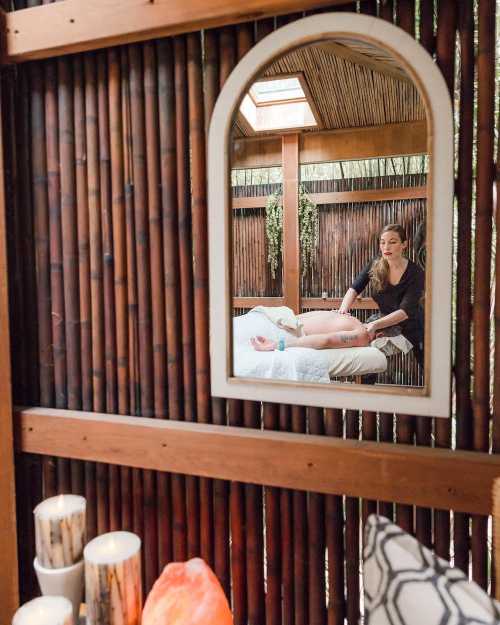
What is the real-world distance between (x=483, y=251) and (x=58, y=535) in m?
1.24

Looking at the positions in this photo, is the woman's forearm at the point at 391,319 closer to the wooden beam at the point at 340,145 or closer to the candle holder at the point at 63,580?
the wooden beam at the point at 340,145

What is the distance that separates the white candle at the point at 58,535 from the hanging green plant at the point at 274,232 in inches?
35.8

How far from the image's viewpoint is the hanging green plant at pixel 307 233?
1.55 m

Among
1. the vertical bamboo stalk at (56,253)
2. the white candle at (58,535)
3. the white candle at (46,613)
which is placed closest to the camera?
the white candle at (46,613)

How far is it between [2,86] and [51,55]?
0.22m

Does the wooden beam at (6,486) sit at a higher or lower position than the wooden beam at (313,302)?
lower

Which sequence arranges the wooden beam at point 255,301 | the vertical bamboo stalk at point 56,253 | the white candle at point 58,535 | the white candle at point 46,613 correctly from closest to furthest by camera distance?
1. the white candle at point 46,613
2. the white candle at point 58,535
3. the wooden beam at point 255,301
4. the vertical bamboo stalk at point 56,253

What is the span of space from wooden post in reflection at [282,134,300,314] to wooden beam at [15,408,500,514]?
50 centimetres

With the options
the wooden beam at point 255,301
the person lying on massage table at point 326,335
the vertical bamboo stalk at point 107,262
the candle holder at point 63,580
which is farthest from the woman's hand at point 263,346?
the candle holder at point 63,580

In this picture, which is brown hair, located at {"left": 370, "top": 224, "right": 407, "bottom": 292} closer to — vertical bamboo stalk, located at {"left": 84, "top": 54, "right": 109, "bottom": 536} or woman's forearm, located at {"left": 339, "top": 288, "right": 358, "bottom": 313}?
woman's forearm, located at {"left": 339, "top": 288, "right": 358, "bottom": 313}

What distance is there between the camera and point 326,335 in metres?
1.38

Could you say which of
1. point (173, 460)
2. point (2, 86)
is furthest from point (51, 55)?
point (173, 460)

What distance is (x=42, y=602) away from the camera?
960 millimetres

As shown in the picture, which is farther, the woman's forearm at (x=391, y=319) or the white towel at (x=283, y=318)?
the white towel at (x=283, y=318)
